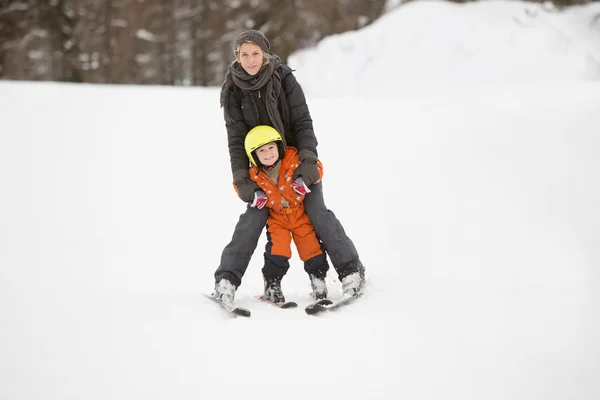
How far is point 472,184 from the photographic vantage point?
4.77 metres

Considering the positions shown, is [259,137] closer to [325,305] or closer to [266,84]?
[266,84]

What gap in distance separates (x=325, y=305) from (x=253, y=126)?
1096 millimetres

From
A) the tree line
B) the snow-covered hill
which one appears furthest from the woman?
the tree line

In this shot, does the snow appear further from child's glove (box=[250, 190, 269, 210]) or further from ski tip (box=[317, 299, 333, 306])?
child's glove (box=[250, 190, 269, 210])

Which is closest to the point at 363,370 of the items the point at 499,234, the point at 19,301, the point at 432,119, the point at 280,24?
the point at 19,301

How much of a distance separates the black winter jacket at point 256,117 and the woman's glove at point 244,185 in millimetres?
39

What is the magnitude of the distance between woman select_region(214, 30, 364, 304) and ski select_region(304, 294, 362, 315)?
77mm

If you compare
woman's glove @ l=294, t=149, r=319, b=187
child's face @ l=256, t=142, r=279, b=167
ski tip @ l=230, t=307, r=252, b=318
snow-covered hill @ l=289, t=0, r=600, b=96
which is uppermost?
snow-covered hill @ l=289, t=0, r=600, b=96

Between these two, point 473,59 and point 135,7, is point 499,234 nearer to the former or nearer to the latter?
point 473,59

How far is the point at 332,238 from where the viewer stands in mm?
2629

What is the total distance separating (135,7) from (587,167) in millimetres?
16462

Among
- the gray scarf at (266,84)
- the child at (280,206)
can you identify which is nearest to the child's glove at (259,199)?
the child at (280,206)

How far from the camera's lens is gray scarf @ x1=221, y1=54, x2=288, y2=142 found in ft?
8.29

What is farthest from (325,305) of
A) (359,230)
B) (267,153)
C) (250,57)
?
(359,230)
